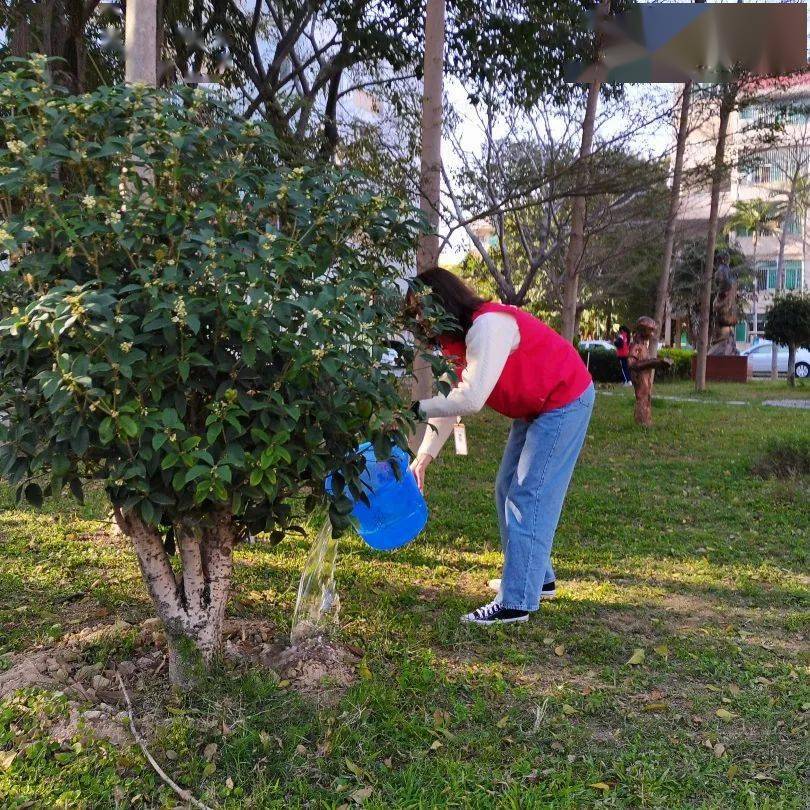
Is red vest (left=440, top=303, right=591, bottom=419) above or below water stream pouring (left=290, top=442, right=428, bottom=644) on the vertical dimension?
above

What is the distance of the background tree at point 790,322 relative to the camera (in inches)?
747

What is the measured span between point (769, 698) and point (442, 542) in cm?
232

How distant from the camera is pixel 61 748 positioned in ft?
8.09

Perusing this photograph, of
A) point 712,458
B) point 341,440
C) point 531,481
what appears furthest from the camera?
point 712,458

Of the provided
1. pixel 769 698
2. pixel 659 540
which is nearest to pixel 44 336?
pixel 769 698

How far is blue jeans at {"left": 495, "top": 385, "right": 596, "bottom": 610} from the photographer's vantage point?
3574mm

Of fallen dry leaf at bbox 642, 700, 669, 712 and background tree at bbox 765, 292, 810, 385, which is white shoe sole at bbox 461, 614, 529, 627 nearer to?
fallen dry leaf at bbox 642, 700, 669, 712

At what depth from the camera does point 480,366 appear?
328 cm

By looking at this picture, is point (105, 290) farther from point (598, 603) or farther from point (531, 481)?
point (598, 603)

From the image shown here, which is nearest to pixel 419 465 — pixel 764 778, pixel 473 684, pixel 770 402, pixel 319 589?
pixel 319 589

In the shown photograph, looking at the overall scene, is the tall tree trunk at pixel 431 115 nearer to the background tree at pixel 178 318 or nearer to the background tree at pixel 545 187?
the background tree at pixel 545 187

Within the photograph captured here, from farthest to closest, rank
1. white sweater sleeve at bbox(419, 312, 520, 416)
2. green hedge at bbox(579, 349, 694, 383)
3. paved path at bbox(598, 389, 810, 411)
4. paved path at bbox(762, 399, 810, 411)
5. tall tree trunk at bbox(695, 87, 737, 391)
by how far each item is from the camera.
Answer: green hedge at bbox(579, 349, 694, 383), paved path at bbox(598, 389, 810, 411), paved path at bbox(762, 399, 810, 411), tall tree trunk at bbox(695, 87, 737, 391), white sweater sleeve at bbox(419, 312, 520, 416)

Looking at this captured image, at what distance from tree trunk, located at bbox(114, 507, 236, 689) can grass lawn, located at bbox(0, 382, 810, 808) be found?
0.12 m

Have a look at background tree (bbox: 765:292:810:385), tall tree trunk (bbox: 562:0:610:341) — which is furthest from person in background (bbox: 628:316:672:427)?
background tree (bbox: 765:292:810:385)
